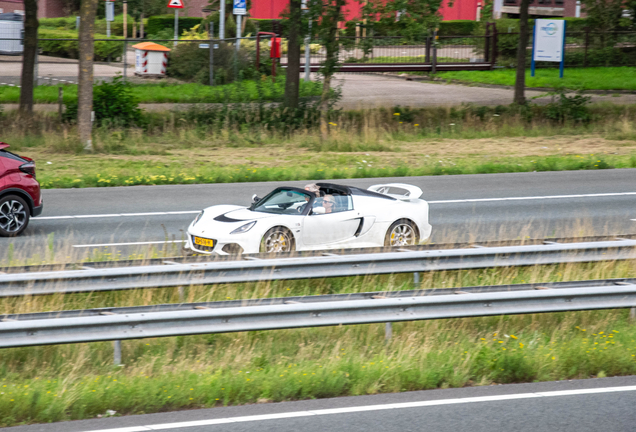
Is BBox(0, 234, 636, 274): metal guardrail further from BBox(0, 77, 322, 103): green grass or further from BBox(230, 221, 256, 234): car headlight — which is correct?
Answer: BBox(0, 77, 322, 103): green grass

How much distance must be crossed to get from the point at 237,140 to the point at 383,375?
674 inches

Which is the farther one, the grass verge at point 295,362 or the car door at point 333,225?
the car door at point 333,225

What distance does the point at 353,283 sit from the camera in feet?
30.2

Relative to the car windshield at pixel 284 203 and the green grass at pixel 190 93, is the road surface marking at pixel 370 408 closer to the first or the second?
the car windshield at pixel 284 203

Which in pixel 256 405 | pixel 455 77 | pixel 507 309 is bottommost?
pixel 256 405

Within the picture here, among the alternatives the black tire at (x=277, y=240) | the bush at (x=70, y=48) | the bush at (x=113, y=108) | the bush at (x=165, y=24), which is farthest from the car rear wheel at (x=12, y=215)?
the bush at (x=165, y=24)

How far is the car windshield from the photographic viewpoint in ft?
34.4

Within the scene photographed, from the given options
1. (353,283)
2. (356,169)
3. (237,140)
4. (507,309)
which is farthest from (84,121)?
(507,309)

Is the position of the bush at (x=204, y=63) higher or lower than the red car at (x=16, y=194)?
higher

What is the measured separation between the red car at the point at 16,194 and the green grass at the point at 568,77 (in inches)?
998

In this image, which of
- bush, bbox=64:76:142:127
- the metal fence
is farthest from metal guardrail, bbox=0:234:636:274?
the metal fence

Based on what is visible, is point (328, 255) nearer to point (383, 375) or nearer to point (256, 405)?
point (383, 375)

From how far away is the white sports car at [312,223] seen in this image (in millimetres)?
9992

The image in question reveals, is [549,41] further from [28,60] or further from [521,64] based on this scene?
[28,60]
